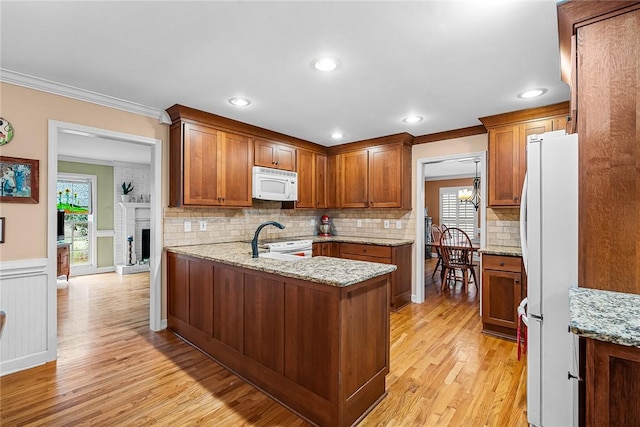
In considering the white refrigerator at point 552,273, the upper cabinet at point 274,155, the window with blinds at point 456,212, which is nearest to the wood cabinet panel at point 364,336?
the white refrigerator at point 552,273

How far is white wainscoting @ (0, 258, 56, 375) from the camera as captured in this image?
2385 millimetres

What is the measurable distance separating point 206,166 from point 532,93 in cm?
322

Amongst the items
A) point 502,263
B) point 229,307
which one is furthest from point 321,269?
point 502,263

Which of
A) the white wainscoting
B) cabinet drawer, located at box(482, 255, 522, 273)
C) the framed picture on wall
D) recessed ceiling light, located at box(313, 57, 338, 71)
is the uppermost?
recessed ceiling light, located at box(313, 57, 338, 71)

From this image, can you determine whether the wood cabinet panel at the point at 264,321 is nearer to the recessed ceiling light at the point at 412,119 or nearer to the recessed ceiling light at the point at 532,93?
the recessed ceiling light at the point at 412,119

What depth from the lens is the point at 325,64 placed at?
7.16 feet

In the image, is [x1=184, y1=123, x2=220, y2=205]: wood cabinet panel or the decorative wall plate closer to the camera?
the decorative wall plate

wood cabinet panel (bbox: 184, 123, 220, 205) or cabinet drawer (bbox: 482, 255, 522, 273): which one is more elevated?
wood cabinet panel (bbox: 184, 123, 220, 205)

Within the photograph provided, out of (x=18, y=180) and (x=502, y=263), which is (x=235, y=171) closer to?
(x=18, y=180)

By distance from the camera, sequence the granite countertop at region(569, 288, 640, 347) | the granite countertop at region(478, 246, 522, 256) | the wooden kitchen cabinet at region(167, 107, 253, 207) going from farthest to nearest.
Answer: the wooden kitchen cabinet at region(167, 107, 253, 207), the granite countertop at region(478, 246, 522, 256), the granite countertop at region(569, 288, 640, 347)

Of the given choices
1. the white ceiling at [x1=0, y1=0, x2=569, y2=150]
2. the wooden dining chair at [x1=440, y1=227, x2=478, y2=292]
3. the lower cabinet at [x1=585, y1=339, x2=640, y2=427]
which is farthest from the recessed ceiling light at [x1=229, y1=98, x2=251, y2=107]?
the wooden dining chair at [x1=440, y1=227, x2=478, y2=292]

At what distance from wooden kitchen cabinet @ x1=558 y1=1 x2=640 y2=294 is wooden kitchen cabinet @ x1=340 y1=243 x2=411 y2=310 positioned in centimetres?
252

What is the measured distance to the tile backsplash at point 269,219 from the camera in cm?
347

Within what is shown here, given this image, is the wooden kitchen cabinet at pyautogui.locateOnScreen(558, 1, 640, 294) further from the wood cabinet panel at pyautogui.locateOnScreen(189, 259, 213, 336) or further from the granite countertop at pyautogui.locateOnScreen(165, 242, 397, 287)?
the wood cabinet panel at pyautogui.locateOnScreen(189, 259, 213, 336)
